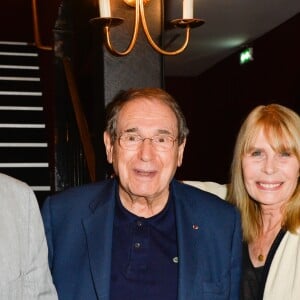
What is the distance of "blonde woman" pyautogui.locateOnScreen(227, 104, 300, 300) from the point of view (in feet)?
6.78

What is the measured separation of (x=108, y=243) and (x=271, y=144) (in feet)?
2.88

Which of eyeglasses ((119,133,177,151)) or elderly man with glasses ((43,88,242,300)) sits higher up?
eyeglasses ((119,133,177,151))

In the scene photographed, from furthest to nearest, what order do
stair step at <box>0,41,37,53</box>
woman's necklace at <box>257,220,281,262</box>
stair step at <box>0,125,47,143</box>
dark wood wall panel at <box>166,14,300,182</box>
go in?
1. stair step at <box>0,41,37,53</box>
2. dark wood wall panel at <box>166,14,300,182</box>
3. stair step at <box>0,125,47,143</box>
4. woman's necklace at <box>257,220,281,262</box>

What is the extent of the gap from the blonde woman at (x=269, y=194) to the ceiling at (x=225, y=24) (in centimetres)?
425

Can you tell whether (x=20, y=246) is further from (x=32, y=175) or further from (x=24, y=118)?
(x=24, y=118)

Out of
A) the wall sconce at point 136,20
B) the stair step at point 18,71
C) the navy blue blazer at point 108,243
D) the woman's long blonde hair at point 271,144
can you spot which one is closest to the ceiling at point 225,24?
the stair step at point 18,71

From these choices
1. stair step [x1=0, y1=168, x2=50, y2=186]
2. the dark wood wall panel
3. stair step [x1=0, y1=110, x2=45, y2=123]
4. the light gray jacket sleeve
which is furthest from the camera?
the dark wood wall panel

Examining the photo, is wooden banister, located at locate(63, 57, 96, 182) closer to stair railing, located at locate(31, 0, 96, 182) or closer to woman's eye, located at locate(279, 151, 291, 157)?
stair railing, located at locate(31, 0, 96, 182)

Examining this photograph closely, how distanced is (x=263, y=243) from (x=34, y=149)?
11.9 feet

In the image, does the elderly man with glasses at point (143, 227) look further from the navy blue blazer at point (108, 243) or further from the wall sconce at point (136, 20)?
the wall sconce at point (136, 20)

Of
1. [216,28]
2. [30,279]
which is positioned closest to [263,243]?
[30,279]

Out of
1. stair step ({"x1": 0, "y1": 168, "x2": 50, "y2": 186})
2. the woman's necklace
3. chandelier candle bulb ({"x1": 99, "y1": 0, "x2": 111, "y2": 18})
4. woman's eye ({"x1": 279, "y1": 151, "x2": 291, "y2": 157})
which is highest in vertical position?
chandelier candle bulb ({"x1": 99, "y1": 0, "x2": 111, "y2": 18})

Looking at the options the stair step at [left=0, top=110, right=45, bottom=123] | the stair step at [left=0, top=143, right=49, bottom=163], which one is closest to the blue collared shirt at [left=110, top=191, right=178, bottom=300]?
the stair step at [left=0, top=143, right=49, bottom=163]

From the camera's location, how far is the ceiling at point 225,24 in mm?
6277
